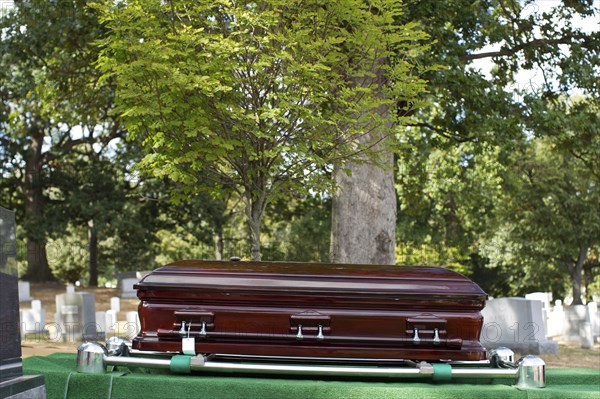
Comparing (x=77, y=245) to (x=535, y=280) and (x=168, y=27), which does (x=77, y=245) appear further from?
(x=168, y=27)

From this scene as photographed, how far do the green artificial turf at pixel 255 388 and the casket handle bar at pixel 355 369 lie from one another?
52 mm

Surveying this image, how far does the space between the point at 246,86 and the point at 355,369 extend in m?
4.07

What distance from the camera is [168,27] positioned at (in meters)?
7.77

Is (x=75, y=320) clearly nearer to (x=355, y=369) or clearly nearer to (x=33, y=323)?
(x=33, y=323)

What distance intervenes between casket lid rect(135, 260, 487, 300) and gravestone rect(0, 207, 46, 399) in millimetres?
741

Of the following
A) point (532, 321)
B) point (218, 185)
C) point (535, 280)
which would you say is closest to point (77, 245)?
point (535, 280)

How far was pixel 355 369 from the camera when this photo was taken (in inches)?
161

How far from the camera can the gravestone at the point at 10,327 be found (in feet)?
12.6

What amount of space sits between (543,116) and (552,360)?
410 centimetres

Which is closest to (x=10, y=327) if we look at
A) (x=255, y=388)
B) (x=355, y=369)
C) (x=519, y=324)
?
(x=255, y=388)

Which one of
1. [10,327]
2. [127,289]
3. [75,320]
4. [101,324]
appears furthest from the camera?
[127,289]

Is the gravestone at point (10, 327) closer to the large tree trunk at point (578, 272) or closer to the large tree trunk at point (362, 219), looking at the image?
the large tree trunk at point (362, 219)

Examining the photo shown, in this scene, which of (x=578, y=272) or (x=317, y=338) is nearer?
(x=317, y=338)

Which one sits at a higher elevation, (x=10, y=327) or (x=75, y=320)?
(x=10, y=327)
